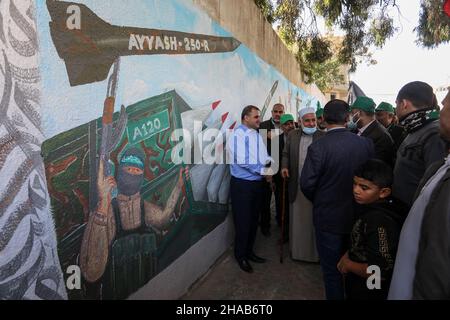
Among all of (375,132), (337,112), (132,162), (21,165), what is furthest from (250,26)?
(21,165)

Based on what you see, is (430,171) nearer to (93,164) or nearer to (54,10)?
(93,164)

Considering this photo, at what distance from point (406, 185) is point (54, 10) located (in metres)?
2.63

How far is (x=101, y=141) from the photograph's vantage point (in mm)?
2080

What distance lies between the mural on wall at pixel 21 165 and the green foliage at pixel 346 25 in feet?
26.1

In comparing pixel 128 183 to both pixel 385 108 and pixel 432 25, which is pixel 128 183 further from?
pixel 432 25

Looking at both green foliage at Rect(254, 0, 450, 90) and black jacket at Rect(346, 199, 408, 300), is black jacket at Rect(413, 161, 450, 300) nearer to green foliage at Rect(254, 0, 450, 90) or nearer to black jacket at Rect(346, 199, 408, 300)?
black jacket at Rect(346, 199, 408, 300)

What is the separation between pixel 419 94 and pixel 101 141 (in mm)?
2417

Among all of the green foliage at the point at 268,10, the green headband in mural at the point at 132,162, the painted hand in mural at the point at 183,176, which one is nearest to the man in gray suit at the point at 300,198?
the painted hand in mural at the point at 183,176

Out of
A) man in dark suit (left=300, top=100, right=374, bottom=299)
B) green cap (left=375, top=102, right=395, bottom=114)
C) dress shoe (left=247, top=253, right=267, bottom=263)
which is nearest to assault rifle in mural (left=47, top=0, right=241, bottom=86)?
man in dark suit (left=300, top=100, right=374, bottom=299)

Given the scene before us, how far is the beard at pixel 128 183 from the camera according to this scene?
2275mm

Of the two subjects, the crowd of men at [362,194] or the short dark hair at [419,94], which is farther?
the short dark hair at [419,94]

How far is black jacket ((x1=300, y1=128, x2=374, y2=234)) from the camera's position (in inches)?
107

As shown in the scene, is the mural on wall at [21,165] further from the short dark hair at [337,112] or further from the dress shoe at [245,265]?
the dress shoe at [245,265]

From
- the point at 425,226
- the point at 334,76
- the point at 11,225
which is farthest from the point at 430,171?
the point at 334,76
